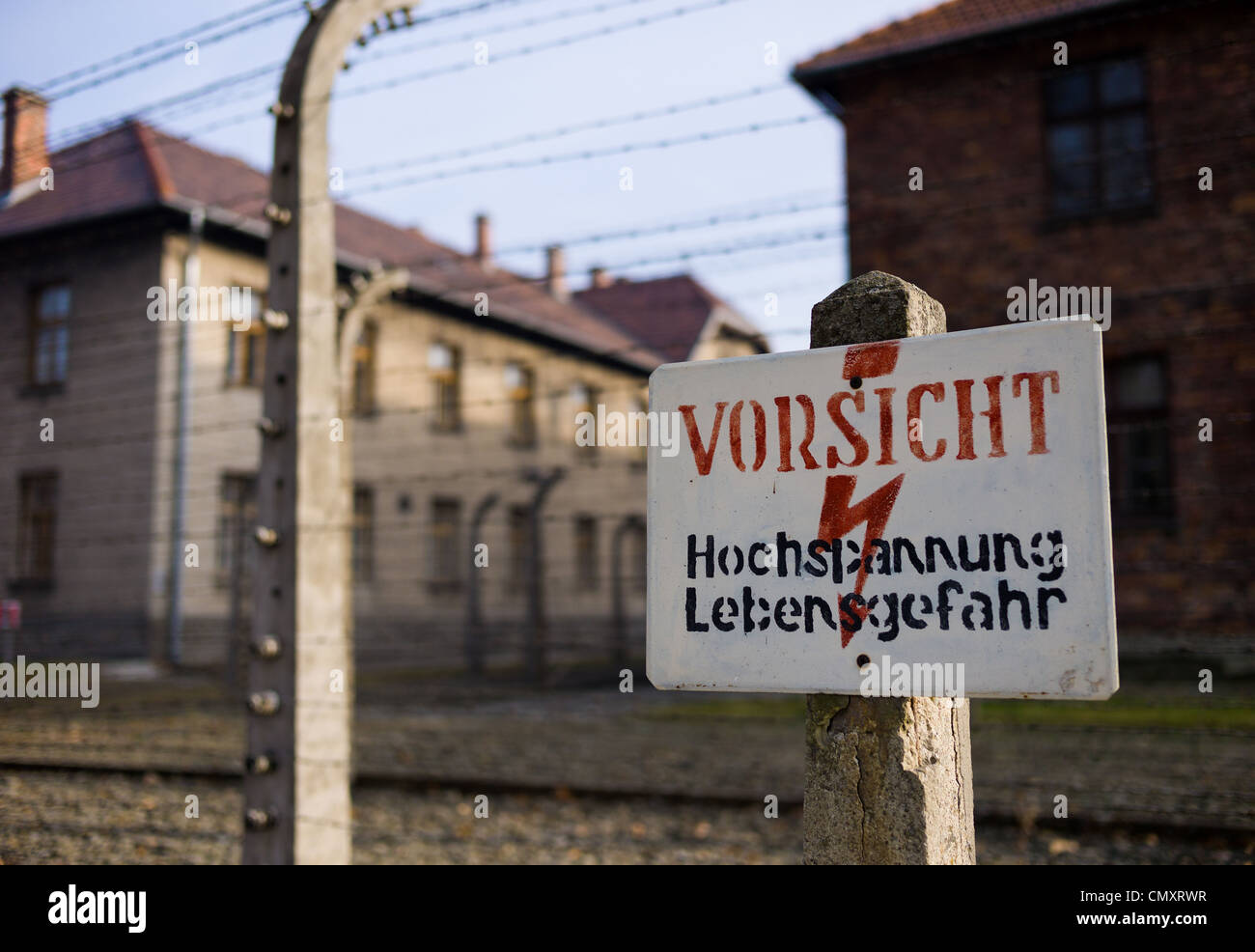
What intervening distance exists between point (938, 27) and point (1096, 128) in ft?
7.03

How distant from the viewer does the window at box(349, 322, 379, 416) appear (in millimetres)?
20156

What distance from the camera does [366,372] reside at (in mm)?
20812

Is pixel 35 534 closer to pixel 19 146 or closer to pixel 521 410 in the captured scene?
pixel 521 410

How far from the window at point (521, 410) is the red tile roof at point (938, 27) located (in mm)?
12501

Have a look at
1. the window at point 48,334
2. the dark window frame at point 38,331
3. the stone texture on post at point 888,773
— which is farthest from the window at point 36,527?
the stone texture on post at point 888,773

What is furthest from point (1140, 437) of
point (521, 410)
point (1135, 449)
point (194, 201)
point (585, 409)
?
point (521, 410)

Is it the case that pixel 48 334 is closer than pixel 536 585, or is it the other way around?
pixel 536 585

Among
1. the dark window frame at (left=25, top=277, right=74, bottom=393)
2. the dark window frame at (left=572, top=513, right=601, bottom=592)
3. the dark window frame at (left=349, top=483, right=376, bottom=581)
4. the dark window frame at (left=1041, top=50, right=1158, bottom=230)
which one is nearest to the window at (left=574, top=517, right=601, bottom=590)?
the dark window frame at (left=572, top=513, right=601, bottom=592)

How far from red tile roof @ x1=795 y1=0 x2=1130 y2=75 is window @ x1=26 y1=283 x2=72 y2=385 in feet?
42.2

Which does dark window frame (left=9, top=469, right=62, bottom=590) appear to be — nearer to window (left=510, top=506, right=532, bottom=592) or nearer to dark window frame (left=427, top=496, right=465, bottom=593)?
dark window frame (left=427, top=496, right=465, bottom=593)

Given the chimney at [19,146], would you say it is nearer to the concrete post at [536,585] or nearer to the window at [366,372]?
the concrete post at [536,585]

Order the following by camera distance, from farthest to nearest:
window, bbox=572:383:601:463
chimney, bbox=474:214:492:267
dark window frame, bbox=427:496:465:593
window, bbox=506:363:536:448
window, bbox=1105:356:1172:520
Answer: chimney, bbox=474:214:492:267 < window, bbox=572:383:601:463 < window, bbox=506:363:536:448 < dark window frame, bbox=427:496:465:593 < window, bbox=1105:356:1172:520

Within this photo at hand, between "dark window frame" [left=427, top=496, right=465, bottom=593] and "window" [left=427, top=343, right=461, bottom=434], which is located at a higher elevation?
"window" [left=427, top=343, right=461, bottom=434]
